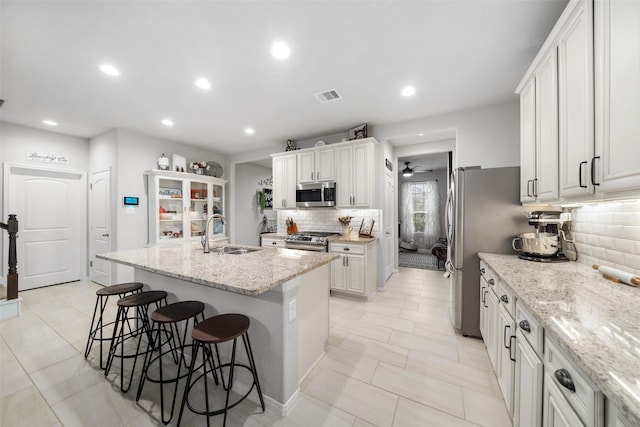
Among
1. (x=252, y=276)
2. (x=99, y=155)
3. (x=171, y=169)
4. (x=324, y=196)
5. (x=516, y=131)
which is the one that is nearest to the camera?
(x=252, y=276)

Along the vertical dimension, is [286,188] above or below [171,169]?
below

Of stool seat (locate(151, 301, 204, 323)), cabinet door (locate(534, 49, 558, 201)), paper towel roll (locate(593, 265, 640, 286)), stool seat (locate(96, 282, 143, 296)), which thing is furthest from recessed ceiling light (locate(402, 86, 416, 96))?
stool seat (locate(96, 282, 143, 296))

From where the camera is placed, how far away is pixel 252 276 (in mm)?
1471

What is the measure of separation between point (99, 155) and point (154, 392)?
4483 millimetres

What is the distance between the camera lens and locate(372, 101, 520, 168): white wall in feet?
9.99

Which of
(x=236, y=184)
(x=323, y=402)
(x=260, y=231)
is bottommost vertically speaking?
(x=323, y=402)

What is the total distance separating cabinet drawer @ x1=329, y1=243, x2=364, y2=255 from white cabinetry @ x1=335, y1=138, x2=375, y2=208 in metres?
0.68

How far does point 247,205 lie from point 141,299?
4.42 meters

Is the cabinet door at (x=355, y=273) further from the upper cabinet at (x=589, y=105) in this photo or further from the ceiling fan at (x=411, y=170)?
the ceiling fan at (x=411, y=170)

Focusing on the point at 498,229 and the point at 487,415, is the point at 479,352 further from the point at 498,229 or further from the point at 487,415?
the point at 498,229

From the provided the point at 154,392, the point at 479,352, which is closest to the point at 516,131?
the point at 479,352

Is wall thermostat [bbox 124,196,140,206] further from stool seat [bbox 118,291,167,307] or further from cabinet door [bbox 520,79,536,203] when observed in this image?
cabinet door [bbox 520,79,536,203]

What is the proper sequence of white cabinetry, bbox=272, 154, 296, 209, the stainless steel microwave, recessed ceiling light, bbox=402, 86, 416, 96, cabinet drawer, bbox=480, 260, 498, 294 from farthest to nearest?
white cabinetry, bbox=272, 154, 296, 209 → the stainless steel microwave → recessed ceiling light, bbox=402, 86, 416, 96 → cabinet drawer, bbox=480, 260, 498, 294

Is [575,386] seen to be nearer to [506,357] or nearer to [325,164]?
[506,357]
